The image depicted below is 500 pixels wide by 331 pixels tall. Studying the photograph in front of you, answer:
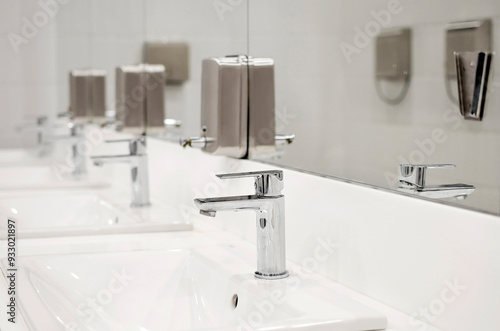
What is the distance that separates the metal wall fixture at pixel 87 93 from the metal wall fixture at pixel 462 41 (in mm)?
1699

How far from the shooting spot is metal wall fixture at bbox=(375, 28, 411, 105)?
0.93 meters

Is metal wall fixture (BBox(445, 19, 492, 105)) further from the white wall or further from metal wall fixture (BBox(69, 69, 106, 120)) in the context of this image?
the white wall

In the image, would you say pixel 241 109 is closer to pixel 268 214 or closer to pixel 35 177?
pixel 268 214

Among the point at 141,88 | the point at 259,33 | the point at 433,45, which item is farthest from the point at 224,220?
the point at 433,45

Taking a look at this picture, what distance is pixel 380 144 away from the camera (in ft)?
3.26

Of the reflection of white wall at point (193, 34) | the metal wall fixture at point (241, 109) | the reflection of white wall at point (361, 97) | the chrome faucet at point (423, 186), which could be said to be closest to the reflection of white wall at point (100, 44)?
the reflection of white wall at point (193, 34)

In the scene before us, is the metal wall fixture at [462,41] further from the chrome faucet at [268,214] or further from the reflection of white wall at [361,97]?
the chrome faucet at [268,214]

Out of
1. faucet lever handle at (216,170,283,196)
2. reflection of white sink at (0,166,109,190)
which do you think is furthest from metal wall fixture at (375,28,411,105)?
reflection of white sink at (0,166,109,190)

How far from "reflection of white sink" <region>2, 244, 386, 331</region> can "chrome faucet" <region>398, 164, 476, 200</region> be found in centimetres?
15

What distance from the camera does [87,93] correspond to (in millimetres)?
2480

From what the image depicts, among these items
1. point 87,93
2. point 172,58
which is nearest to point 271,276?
point 172,58

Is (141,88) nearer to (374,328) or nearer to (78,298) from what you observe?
(78,298)

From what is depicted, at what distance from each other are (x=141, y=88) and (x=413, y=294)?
1.18m

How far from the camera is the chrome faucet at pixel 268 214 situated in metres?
1.05
